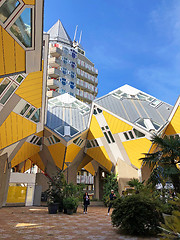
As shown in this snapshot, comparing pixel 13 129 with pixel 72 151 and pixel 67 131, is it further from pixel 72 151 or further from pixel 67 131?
pixel 72 151

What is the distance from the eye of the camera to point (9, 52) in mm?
6188

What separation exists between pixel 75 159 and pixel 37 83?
17.8 m

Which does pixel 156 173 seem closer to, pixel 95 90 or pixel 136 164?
pixel 136 164

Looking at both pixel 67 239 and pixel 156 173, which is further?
pixel 156 173

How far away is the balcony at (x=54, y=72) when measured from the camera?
174 feet

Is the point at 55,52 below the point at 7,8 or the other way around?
the other way around

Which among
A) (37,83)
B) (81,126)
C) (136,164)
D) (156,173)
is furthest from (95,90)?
(156,173)

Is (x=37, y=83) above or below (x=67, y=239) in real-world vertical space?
above

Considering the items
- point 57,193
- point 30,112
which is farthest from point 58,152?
point 30,112

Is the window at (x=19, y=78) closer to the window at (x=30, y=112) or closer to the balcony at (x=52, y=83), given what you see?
the window at (x=30, y=112)

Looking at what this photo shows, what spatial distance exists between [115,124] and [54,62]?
36.7m

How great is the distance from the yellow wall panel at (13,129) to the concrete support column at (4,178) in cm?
438

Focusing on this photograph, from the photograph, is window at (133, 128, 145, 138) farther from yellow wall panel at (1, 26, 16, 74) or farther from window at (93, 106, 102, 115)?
yellow wall panel at (1, 26, 16, 74)

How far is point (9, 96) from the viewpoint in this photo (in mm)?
11156
